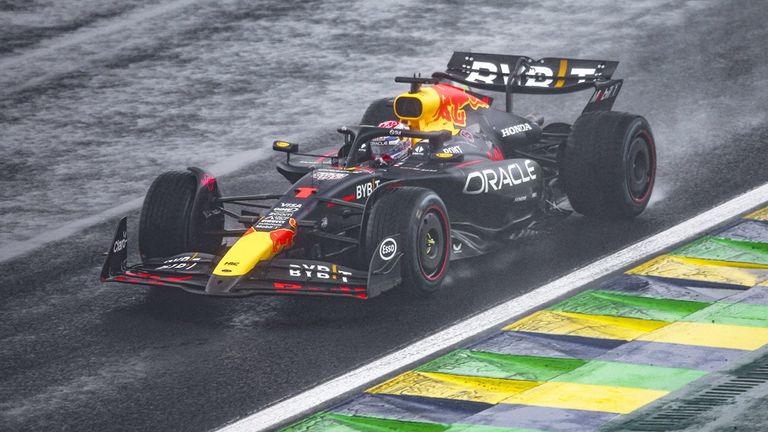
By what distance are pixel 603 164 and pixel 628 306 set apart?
194 centimetres

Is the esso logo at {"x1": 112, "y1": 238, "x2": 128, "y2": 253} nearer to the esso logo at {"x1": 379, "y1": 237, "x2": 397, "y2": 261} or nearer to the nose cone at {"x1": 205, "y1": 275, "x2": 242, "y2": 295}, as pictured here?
the nose cone at {"x1": 205, "y1": 275, "x2": 242, "y2": 295}

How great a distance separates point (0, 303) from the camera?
1016 centimetres

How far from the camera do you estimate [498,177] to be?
10.8 m

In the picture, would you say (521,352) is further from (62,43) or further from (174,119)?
(62,43)

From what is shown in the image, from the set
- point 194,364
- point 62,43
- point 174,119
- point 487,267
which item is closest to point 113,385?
point 194,364

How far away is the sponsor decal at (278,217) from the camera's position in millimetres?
9656

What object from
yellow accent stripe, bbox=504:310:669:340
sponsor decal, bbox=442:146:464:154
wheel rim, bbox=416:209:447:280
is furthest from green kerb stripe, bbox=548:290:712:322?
sponsor decal, bbox=442:146:464:154

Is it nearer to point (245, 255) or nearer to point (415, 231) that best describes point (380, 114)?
point (415, 231)

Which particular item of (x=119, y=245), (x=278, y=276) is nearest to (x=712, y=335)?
(x=278, y=276)

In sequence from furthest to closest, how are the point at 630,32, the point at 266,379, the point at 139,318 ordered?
the point at 630,32
the point at 139,318
the point at 266,379

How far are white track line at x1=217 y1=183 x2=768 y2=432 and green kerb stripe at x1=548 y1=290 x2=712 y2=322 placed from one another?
21 cm

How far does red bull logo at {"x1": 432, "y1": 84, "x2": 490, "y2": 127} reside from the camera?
11.2m

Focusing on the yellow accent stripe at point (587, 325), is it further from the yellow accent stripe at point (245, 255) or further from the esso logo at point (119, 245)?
the esso logo at point (119, 245)

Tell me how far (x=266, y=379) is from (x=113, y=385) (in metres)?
0.95
